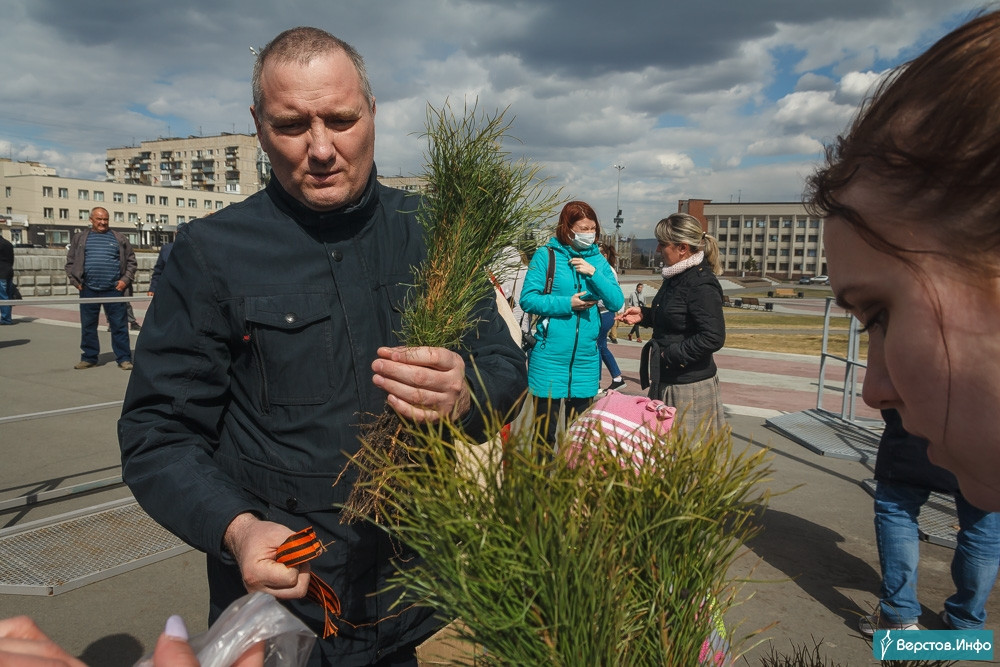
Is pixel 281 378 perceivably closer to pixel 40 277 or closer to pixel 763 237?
pixel 40 277

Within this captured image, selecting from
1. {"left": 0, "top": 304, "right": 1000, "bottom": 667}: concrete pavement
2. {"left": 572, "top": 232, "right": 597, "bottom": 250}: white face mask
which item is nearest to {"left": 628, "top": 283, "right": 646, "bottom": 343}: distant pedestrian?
{"left": 0, "top": 304, "right": 1000, "bottom": 667}: concrete pavement

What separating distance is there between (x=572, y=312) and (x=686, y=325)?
905mm

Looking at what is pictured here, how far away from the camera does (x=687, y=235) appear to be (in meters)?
5.18

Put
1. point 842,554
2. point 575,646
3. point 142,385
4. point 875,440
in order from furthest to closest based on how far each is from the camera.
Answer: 1. point 875,440
2. point 842,554
3. point 142,385
4. point 575,646

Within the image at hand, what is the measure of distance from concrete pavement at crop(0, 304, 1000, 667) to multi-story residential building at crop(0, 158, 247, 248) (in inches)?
3287

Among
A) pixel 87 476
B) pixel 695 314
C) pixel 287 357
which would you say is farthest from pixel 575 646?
pixel 87 476

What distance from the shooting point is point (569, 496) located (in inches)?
27.0

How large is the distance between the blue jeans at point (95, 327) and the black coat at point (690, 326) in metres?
→ 7.41

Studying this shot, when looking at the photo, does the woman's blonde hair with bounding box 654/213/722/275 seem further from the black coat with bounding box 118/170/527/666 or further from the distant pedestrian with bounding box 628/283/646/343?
the distant pedestrian with bounding box 628/283/646/343

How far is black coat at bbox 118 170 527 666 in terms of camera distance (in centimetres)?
166

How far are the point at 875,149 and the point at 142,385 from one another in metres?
1.62

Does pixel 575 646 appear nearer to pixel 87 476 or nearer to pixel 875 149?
pixel 875 149

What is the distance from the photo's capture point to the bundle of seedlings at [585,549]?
2.15 feet

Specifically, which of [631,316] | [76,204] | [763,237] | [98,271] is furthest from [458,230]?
[763,237]
